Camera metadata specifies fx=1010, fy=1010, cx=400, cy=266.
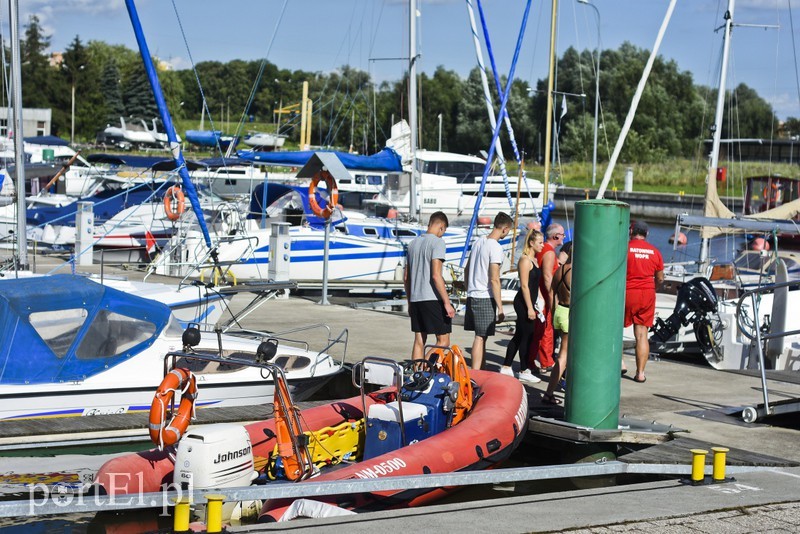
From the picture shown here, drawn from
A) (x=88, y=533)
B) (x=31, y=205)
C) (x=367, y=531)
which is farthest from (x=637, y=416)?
(x=31, y=205)

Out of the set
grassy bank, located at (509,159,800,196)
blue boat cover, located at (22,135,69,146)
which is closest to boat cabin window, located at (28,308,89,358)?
blue boat cover, located at (22,135,69,146)

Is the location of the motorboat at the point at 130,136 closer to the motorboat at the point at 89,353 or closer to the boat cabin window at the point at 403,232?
the boat cabin window at the point at 403,232

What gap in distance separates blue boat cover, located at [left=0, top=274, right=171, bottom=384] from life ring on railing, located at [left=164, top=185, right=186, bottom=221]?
11623 mm

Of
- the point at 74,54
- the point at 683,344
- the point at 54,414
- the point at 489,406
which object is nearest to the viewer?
the point at 489,406

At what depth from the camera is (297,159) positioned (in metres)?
25.6

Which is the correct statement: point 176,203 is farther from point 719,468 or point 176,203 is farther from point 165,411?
point 719,468

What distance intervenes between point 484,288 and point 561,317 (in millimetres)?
801

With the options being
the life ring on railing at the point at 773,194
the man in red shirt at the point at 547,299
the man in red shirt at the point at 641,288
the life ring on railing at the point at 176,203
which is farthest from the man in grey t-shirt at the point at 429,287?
the life ring on railing at the point at 773,194

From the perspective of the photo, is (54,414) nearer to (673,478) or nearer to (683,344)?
(673,478)

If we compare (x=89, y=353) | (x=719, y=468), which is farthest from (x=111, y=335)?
(x=719, y=468)

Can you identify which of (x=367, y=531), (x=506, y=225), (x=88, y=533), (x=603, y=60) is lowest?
(x=88, y=533)

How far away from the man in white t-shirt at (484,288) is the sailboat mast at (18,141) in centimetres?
810

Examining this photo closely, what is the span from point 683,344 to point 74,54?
77.6 m

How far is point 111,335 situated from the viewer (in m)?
9.09
